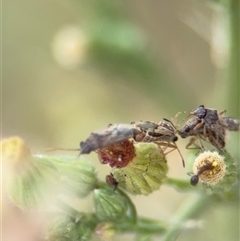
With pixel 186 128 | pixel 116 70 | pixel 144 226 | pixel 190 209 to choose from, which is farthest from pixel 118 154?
pixel 116 70

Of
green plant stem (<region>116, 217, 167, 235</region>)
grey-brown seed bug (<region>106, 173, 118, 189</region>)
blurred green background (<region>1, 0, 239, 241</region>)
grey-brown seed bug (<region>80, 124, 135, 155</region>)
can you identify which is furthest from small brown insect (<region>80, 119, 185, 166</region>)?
blurred green background (<region>1, 0, 239, 241</region>)

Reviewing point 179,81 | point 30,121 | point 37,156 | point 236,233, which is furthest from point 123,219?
point 30,121

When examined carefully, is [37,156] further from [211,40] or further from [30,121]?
[30,121]

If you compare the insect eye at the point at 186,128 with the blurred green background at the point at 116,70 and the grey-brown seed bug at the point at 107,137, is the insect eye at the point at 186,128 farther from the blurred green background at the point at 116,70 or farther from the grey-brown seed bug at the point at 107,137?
the blurred green background at the point at 116,70

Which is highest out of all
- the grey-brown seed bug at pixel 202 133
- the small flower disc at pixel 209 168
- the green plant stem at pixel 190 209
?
the grey-brown seed bug at pixel 202 133

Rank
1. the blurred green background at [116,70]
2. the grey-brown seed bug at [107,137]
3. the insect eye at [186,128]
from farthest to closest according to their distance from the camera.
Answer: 1. the blurred green background at [116,70]
2. the insect eye at [186,128]
3. the grey-brown seed bug at [107,137]

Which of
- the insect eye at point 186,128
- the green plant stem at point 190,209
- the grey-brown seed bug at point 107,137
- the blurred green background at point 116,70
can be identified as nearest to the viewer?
the grey-brown seed bug at point 107,137

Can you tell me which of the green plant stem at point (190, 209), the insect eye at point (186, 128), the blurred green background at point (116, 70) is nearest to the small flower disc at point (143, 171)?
the insect eye at point (186, 128)
